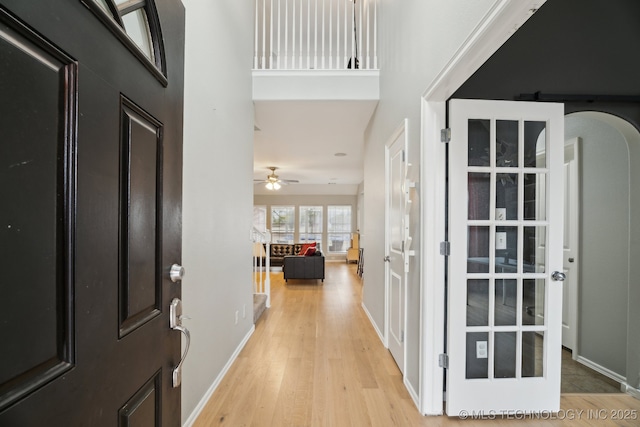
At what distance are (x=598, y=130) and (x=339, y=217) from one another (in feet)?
28.3

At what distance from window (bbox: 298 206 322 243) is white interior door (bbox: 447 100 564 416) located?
9085 mm

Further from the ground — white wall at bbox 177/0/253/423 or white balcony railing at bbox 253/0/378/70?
→ white balcony railing at bbox 253/0/378/70

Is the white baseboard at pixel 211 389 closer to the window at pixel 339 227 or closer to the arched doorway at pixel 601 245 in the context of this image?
the arched doorway at pixel 601 245

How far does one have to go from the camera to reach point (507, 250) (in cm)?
199

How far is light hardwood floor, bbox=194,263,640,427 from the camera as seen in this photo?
6.33 ft

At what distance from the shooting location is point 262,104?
3.60m

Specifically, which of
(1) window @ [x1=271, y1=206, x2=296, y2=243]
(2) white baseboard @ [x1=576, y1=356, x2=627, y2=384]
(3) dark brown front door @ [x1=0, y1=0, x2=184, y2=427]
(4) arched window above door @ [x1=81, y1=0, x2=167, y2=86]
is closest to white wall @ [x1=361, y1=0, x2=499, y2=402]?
(4) arched window above door @ [x1=81, y1=0, x2=167, y2=86]

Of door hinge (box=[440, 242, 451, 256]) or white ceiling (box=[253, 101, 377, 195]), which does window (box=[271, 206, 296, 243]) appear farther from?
door hinge (box=[440, 242, 451, 256])

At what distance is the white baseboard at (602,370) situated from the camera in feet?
7.93

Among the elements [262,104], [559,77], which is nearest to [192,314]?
[262,104]

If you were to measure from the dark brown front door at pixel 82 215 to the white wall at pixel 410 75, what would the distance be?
4.53 feet

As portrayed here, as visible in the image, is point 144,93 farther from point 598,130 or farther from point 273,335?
point 598,130

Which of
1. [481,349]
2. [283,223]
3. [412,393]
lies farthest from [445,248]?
[283,223]

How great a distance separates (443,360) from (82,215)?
2.10 meters
